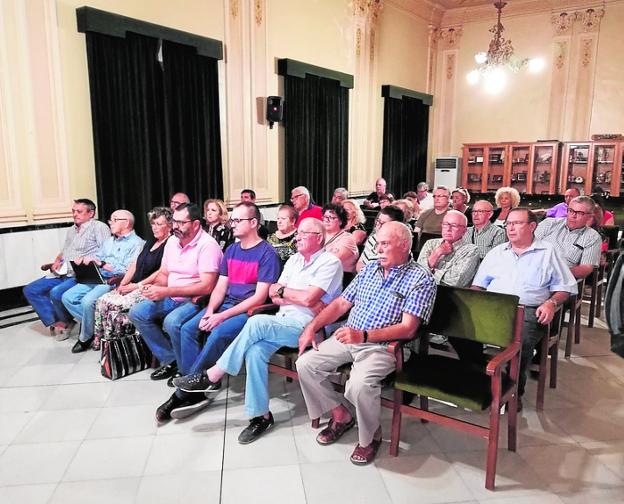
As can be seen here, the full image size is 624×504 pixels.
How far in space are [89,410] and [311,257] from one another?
1571 mm

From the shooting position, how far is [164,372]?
3.34 meters

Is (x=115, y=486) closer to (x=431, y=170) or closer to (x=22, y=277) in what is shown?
(x=22, y=277)

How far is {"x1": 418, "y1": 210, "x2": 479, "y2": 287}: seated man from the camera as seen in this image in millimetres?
3248

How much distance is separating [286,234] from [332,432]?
1931mm

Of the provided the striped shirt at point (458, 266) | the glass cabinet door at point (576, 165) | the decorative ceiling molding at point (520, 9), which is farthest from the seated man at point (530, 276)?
the decorative ceiling molding at point (520, 9)

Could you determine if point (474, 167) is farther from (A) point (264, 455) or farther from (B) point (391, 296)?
(A) point (264, 455)

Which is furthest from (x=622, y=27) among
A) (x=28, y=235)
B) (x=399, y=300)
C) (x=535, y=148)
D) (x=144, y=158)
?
(x=28, y=235)

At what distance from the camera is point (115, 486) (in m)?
2.23

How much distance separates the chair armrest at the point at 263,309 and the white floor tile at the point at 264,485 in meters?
0.89

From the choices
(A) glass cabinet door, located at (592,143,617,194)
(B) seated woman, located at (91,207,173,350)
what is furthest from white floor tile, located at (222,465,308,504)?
(A) glass cabinet door, located at (592,143,617,194)

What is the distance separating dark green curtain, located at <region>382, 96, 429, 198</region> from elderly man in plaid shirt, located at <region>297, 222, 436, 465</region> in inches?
279

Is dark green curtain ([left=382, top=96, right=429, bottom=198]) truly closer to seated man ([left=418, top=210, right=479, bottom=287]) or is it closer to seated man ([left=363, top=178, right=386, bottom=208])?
seated man ([left=363, top=178, right=386, bottom=208])

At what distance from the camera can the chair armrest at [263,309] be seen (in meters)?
2.94

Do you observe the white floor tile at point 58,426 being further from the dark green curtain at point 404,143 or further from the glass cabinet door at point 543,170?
the glass cabinet door at point 543,170
